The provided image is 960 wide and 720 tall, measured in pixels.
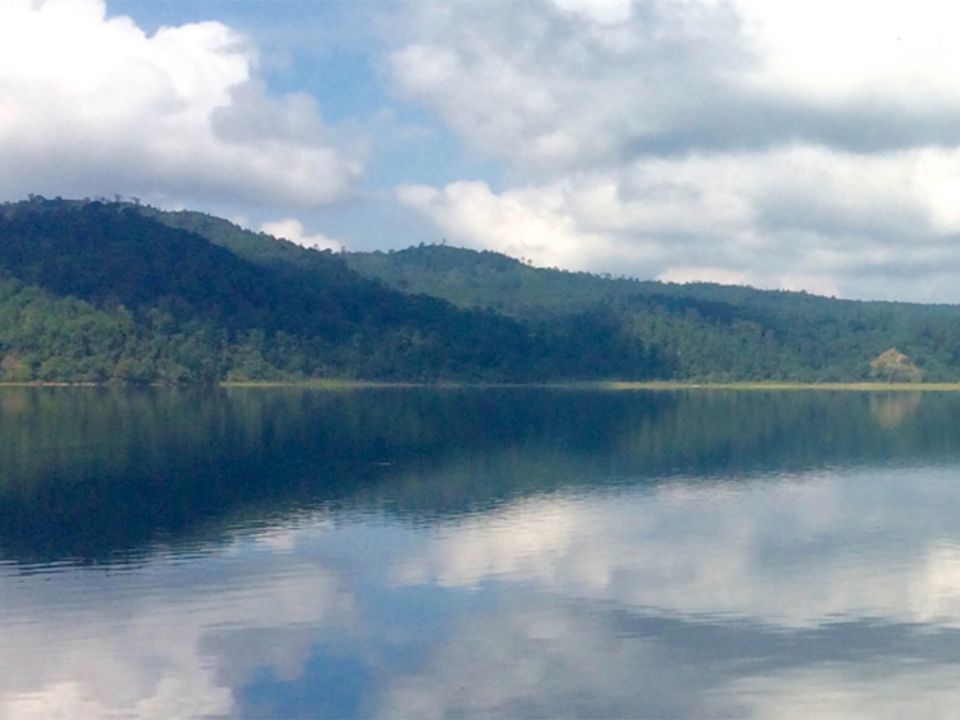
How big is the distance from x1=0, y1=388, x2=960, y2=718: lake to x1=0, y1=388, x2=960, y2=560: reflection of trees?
0.95 ft

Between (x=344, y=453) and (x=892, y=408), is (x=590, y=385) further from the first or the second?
(x=344, y=453)

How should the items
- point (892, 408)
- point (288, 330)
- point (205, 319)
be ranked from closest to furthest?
point (892, 408) < point (205, 319) < point (288, 330)

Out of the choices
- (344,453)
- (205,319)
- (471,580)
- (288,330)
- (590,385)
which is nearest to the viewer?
(471,580)

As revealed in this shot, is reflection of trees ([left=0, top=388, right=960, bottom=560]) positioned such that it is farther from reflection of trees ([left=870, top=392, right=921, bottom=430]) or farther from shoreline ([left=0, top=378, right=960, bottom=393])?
shoreline ([left=0, top=378, right=960, bottom=393])

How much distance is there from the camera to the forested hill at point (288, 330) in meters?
142

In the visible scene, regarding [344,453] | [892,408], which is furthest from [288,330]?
[344,453]

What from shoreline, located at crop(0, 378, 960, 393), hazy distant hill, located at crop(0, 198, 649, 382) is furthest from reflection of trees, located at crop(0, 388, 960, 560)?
hazy distant hill, located at crop(0, 198, 649, 382)

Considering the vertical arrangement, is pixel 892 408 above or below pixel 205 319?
below

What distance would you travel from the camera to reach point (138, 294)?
154m

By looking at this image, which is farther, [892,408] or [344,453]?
[892,408]

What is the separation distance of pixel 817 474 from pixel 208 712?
38.3 meters

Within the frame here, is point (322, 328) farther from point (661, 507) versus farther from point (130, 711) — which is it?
point (130, 711)

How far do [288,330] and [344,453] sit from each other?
104m

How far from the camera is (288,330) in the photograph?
16088cm
